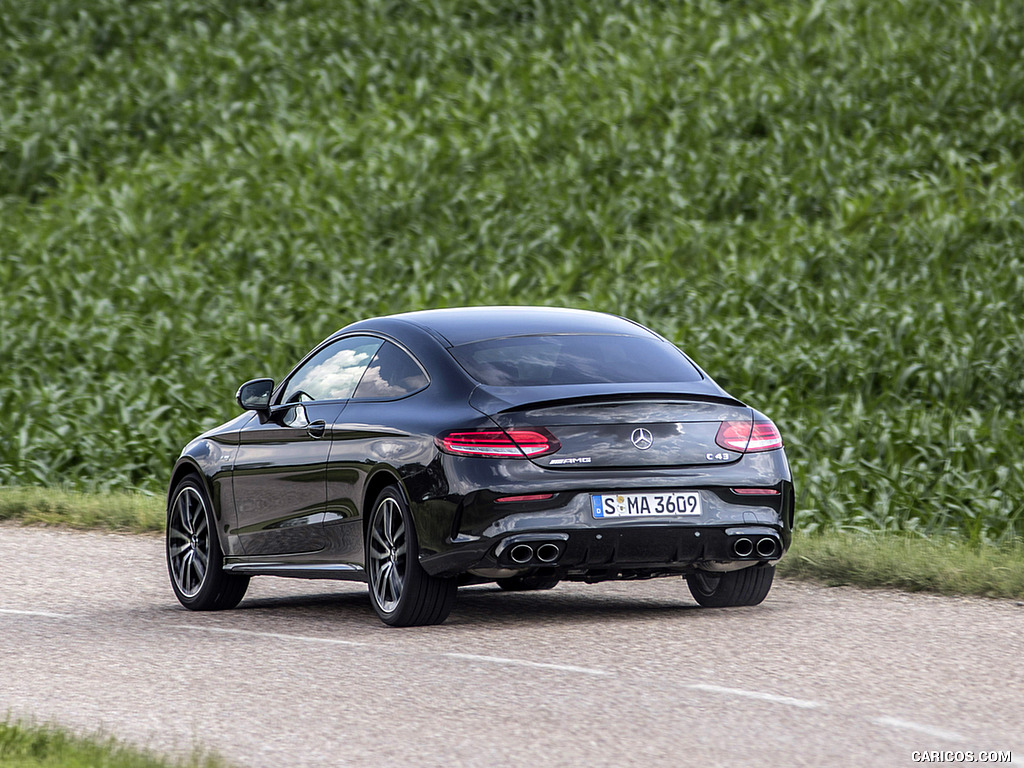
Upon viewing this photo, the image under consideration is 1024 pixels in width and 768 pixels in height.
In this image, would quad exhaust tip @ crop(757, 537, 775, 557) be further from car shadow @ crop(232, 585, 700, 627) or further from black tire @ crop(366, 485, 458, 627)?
black tire @ crop(366, 485, 458, 627)

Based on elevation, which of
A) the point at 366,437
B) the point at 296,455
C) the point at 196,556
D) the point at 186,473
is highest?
the point at 366,437

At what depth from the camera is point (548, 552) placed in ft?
25.0

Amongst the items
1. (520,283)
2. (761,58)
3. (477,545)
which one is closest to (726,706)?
(477,545)

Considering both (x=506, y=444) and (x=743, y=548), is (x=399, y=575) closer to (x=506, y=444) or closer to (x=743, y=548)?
(x=506, y=444)

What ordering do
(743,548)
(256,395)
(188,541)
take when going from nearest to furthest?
(743,548) < (256,395) < (188,541)

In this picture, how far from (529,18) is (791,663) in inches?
1142

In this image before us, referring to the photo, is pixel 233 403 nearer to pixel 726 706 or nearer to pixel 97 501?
pixel 97 501

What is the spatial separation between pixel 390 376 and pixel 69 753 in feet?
11.9

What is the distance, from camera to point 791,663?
271 inches

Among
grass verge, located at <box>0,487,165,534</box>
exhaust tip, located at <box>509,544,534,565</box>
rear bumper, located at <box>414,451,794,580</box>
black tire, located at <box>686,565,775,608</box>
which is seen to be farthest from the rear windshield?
grass verge, located at <box>0,487,165,534</box>

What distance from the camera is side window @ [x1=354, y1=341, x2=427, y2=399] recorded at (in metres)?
8.37

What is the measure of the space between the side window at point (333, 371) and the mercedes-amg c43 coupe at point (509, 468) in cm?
2

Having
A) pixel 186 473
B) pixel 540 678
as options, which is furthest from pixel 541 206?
pixel 540 678

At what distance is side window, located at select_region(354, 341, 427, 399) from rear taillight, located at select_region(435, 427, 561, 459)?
25.4 inches
